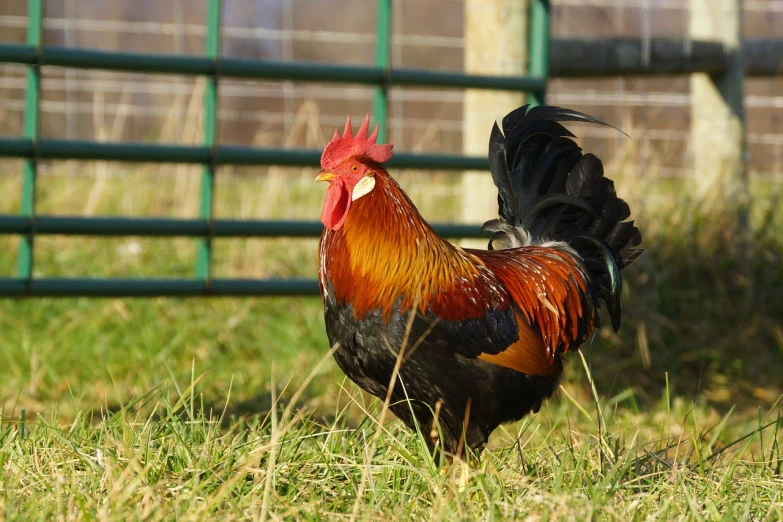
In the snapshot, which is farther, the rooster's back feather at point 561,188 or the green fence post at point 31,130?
the green fence post at point 31,130

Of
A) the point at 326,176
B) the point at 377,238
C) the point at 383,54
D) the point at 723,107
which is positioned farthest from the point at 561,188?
the point at 723,107

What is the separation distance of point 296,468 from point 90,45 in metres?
13.3

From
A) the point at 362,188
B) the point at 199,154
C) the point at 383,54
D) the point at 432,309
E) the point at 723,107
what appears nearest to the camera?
the point at 432,309

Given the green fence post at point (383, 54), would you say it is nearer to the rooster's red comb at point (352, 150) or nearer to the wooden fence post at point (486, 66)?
the wooden fence post at point (486, 66)

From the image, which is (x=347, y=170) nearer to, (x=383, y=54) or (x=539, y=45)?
(x=383, y=54)

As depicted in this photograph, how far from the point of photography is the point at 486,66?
18.5 ft

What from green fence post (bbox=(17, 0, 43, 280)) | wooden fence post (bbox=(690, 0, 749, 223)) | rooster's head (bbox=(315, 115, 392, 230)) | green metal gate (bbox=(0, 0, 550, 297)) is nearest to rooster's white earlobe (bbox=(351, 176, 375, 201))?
rooster's head (bbox=(315, 115, 392, 230))

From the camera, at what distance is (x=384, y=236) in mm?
3381

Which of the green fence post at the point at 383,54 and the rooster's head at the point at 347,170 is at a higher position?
the green fence post at the point at 383,54

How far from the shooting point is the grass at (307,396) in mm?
2760

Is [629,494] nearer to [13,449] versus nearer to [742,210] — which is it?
[13,449]

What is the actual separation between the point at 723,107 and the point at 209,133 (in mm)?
3666

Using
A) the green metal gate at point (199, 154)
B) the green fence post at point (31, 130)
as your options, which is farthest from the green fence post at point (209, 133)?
the green fence post at point (31, 130)

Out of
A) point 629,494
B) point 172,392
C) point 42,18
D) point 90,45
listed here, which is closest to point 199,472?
point 629,494
